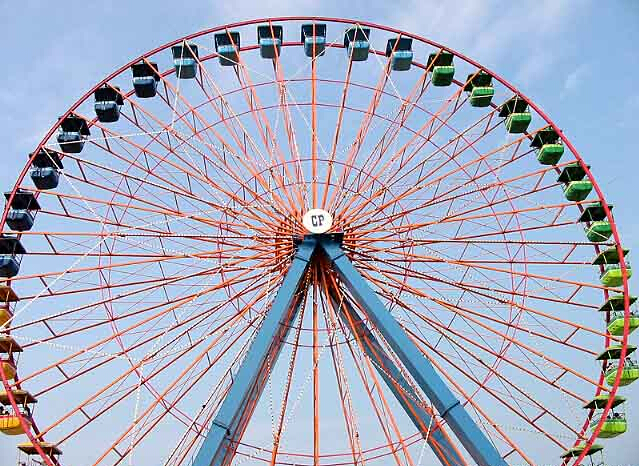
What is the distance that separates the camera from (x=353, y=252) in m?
18.3

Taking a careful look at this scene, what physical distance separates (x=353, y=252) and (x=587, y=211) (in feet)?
18.9

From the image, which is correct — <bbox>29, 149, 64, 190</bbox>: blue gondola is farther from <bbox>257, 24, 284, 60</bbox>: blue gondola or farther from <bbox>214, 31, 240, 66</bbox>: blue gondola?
<bbox>257, 24, 284, 60</bbox>: blue gondola

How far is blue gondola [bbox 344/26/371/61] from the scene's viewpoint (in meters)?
21.1

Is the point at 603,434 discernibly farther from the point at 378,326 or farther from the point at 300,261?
the point at 300,261

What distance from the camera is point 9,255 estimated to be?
59.5 feet

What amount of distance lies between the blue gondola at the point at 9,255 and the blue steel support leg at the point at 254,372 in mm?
5909

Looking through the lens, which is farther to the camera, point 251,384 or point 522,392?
point 522,392

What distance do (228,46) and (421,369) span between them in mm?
9556

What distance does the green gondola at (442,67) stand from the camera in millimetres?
20859

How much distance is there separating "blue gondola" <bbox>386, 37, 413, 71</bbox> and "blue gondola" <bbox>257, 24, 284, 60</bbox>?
9.23 ft

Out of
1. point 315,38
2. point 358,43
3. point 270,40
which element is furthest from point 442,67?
point 270,40

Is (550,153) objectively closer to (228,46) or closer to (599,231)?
(599,231)

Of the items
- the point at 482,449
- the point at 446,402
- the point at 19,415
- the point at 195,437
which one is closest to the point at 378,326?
the point at 446,402

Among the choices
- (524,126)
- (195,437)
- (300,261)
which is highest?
(524,126)
